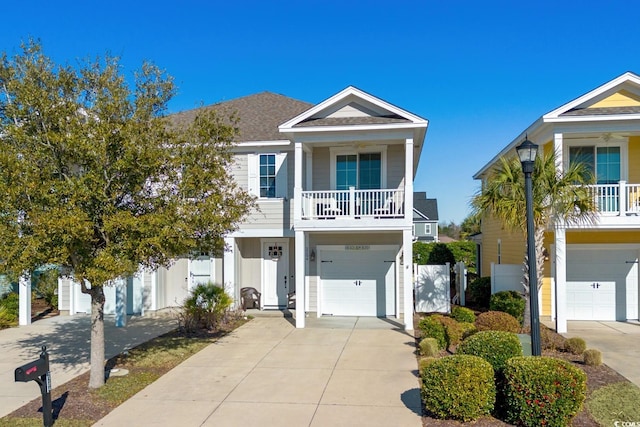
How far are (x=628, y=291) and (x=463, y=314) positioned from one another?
20.0ft

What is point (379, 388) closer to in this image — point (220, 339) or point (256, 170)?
point (220, 339)

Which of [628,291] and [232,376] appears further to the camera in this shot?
[628,291]

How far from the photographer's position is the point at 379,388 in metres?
8.07

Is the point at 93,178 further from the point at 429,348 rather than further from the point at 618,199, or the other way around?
the point at 618,199

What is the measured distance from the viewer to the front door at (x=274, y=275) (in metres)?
16.4

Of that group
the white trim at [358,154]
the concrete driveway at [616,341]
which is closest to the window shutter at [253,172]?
the white trim at [358,154]

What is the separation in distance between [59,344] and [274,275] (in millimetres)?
6968

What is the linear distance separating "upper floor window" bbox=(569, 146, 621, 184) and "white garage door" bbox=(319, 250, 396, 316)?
21.8 ft

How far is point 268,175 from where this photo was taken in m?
15.8

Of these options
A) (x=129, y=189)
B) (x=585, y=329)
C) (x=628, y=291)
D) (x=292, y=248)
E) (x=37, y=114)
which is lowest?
(x=585, y=329)

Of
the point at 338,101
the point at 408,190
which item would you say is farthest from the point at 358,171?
the point at 408,190

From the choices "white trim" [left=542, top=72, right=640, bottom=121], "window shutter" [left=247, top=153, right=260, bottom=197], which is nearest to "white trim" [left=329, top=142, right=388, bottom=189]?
"window shutter" [left=247, top=153, right=260, bottom=197]

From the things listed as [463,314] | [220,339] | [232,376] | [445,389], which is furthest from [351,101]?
[445,389]

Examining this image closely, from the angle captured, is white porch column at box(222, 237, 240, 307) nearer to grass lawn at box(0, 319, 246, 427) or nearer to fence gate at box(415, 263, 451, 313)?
grass lawn at box(0, 319, 246, 427)
